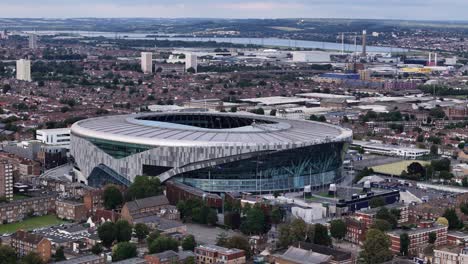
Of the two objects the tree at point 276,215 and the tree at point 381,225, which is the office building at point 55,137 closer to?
the tree at point 276,215

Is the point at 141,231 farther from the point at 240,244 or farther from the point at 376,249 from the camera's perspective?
the point at 376,249

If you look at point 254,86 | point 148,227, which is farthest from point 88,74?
point 148,227

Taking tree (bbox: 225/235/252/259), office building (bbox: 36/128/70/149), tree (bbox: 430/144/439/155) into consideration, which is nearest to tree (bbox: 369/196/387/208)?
tree (bbox: 225/235/252/259)

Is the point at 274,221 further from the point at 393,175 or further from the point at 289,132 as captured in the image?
the point at 393,175

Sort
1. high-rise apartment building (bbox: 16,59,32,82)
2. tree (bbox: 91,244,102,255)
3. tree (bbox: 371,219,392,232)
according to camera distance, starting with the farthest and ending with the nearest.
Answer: high-rise apartment building (bbox: 16,59,32,82) < tree (bbox: 371,219,392,232) < tree (bbox: 91,244,102,255)

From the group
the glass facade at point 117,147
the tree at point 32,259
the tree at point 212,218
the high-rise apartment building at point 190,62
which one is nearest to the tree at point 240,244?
the tree at point 212,218

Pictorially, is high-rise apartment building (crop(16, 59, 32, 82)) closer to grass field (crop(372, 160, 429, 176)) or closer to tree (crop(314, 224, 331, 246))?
grass field (crop(372, 160, 429, 176))
